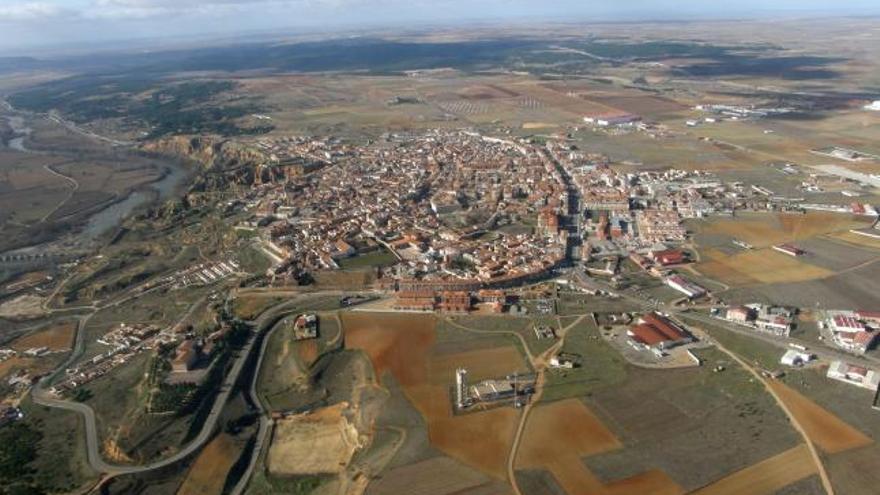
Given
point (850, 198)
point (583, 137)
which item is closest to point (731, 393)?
point (850, 198)

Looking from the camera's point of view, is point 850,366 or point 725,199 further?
point 725,199

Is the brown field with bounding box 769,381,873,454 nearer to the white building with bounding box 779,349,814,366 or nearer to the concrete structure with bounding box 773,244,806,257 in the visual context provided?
the white building with bounding box 779,349,814,366

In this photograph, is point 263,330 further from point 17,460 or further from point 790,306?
point 790,306

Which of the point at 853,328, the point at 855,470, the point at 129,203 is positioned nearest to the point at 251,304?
the point at 855,470

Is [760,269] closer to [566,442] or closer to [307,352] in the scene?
[566,442]

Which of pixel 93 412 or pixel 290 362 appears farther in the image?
pixel 290 362

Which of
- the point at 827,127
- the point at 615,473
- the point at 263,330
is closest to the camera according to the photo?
the point at 615,473

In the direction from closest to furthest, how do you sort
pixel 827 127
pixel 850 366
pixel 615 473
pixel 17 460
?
pixel 615 473 < pixel 17 460 < pixel 850 366 < pixel 827 127

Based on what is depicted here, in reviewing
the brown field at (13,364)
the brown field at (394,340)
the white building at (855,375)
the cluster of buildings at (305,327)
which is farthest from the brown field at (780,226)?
the brown field at (13,364)
